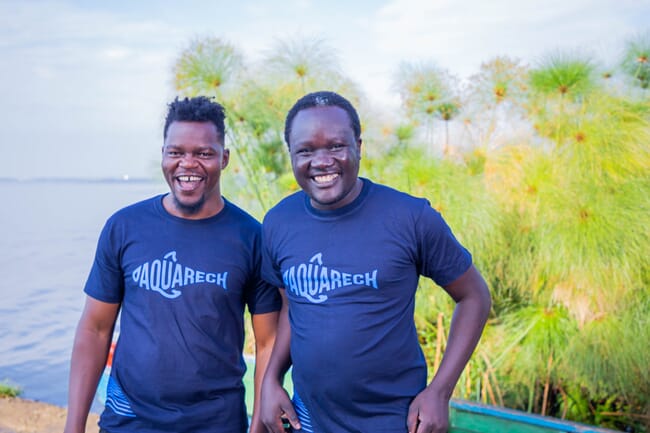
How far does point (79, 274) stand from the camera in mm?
12562

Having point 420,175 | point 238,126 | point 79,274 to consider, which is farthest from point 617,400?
point 79,274

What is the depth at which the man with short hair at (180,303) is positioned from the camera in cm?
170

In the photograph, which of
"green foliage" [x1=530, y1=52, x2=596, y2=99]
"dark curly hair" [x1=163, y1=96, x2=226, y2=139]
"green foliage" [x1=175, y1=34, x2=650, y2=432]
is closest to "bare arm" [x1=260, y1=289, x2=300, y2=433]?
"dark curly hair" [x1=163, y1=96, x2=226, y2=139]

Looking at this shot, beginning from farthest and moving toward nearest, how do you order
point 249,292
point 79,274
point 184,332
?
point 79,274 → point 249,292 → point 184,332

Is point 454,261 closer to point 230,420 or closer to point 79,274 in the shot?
point 230,420

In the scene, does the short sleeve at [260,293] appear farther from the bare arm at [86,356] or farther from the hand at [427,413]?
the hand at [427,413]

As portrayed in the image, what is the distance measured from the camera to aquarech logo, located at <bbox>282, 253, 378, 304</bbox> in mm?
1554

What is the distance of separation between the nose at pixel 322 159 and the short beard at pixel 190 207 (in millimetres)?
372

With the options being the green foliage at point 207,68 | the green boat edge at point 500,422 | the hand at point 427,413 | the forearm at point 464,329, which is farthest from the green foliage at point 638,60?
the hand at point 427,413

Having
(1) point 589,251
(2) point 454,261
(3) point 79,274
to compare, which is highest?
(2) point 454,261

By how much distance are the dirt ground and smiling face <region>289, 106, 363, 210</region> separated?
165 inches

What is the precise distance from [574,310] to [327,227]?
2.55m

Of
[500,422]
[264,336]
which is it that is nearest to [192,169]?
[264,336]

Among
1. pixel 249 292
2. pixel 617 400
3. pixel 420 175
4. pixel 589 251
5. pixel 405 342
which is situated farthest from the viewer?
pixel 617 400
